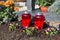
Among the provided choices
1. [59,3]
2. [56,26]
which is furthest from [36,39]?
[59,3]

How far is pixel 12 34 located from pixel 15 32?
0.47ft

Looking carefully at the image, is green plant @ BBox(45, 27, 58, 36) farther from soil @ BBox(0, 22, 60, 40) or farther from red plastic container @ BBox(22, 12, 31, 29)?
red plastic container @ BBox(22, 12, 31, 29)

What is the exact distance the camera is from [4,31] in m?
6.41

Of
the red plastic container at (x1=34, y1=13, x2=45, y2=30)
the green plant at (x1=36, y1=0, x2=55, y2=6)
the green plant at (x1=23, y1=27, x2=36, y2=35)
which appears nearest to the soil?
the green plant at (x1=23, y1=27, x2=36, y2=35)

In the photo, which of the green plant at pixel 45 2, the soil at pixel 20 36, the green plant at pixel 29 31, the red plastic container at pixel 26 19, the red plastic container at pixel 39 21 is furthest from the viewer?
the green plant at pixel 45 2

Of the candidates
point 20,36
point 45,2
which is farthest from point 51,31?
point 45,2

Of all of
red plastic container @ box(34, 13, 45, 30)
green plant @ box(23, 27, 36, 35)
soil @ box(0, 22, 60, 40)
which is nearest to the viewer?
soil @ box(0, 22, 60, 40)

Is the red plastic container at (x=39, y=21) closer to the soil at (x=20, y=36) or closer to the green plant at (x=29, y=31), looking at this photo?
the soil at (x=20, y=36)

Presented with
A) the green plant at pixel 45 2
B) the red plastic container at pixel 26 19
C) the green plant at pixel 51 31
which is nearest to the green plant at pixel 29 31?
the green plant at pixel 51 31

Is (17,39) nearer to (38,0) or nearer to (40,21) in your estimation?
(40,21)

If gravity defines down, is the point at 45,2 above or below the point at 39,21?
above

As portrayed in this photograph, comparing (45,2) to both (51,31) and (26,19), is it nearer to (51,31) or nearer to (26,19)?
(26,19)

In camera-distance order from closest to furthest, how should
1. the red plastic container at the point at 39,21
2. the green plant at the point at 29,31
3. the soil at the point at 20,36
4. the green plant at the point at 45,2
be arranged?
the soil at the point at 20,36 < the green plant at the point at 29,31 < the red plastic container at the point at 39,21 < the green plant at the point at 45,2

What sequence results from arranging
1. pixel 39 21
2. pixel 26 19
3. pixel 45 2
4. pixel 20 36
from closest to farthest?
pixel 20 36, pixel 39 21, pixel 26 19, pixel 45 2
